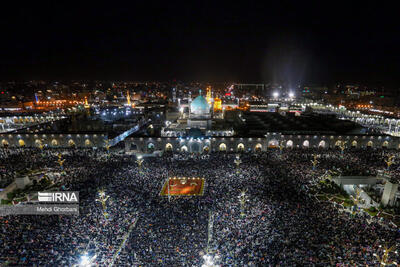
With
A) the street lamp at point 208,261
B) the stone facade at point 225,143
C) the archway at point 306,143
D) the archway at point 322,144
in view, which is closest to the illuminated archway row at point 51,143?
the stone facade at point 225,143

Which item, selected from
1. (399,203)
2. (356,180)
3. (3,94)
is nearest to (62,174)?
(356,180)

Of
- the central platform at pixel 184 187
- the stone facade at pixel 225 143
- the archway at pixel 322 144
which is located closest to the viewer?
the central platform at pixel 184 187

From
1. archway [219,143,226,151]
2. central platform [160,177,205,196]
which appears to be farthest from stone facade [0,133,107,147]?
central platform [160,177,205,196]

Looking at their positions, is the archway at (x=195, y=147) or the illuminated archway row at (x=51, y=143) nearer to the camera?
the archway at (x=195, y=147)

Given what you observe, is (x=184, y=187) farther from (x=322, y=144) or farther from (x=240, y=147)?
(x=322, y=144)

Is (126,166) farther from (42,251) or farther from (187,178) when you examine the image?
(42,251)

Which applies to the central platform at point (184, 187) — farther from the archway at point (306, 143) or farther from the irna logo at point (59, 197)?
the archway at point (306, 143)

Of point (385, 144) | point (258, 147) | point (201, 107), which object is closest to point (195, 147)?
point (258, 147)

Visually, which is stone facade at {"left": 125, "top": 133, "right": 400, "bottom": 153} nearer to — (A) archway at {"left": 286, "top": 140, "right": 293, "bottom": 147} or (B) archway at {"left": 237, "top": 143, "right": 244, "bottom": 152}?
(B) archway at {"left": 237, "top": 143, "right": 244, "bottom": 152}

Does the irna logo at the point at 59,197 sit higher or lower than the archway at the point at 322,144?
higher
